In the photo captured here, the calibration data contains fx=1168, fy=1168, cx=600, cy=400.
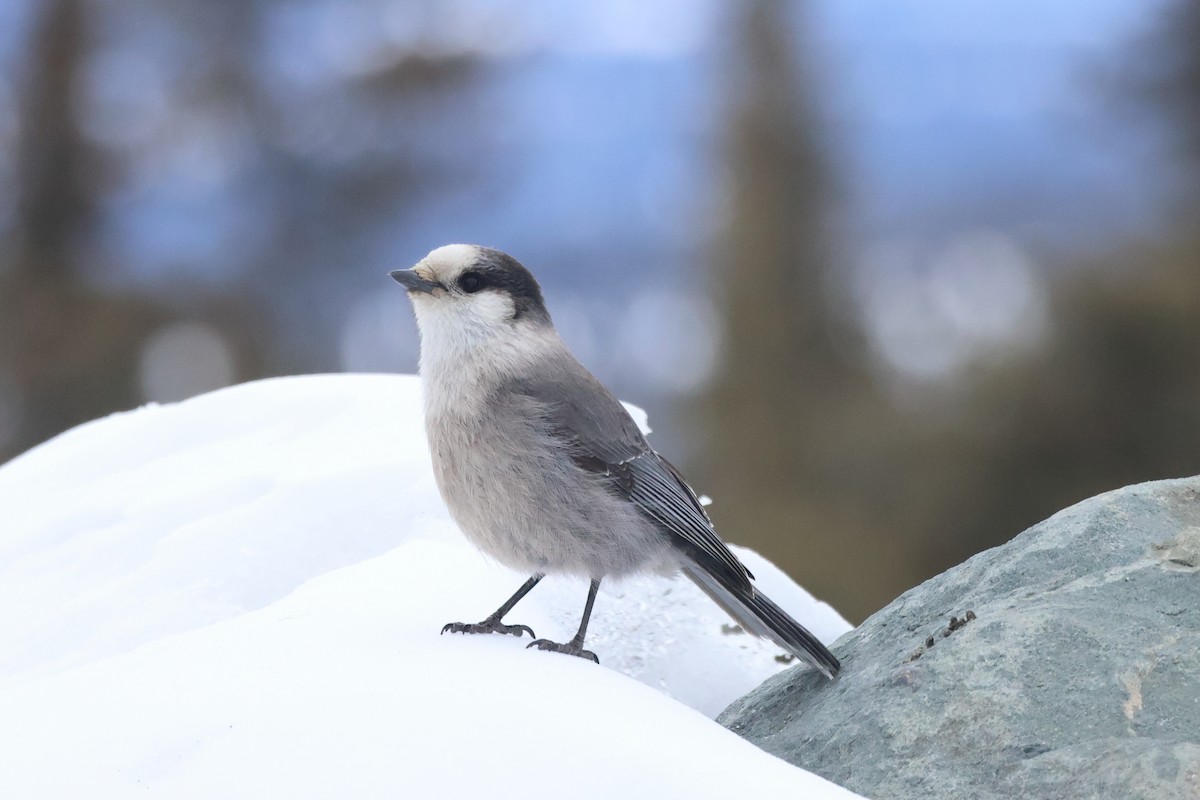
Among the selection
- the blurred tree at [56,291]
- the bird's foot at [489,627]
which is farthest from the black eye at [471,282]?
the blurred tree at [56,291]

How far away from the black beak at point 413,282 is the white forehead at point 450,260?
1.3 inches

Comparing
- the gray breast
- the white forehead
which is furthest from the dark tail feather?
the white forehead

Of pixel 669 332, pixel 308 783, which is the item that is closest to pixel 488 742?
pixel 308 783

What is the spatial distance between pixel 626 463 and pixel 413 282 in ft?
2.25

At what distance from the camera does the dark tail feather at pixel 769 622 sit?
8.50ft

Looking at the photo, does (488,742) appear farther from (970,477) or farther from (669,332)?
(669,332)

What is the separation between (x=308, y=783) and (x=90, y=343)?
8.99 metres

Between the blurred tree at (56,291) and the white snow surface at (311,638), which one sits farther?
the blurred tree at (56,291)

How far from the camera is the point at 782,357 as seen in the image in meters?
8.42

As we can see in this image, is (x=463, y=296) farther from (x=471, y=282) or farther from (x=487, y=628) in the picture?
(x=487, y=628)

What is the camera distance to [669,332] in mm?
9547

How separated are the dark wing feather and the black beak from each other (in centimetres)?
33

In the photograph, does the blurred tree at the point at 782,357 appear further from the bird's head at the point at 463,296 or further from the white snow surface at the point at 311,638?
the bird's head at the point at 463,296

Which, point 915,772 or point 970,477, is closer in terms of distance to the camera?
point 915,772
